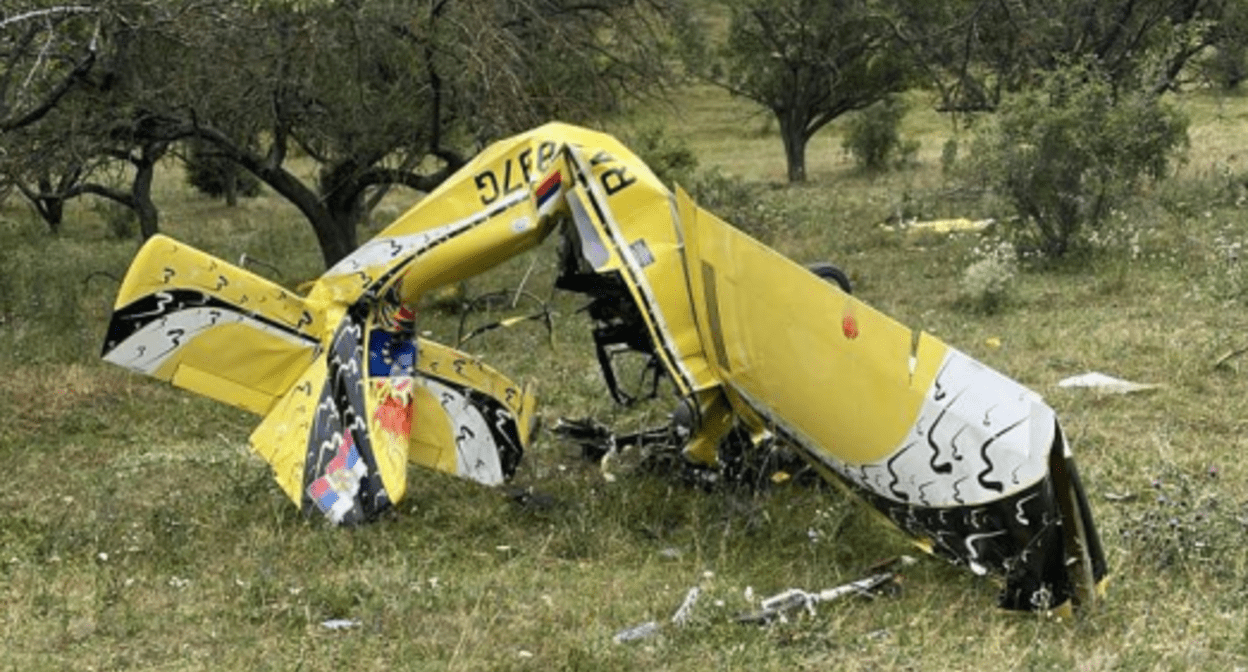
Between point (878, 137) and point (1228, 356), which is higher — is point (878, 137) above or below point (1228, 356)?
below

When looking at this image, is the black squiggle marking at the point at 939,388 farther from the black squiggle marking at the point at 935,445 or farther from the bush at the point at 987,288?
the bush at the point at 987,288

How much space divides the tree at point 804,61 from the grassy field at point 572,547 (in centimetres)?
1548

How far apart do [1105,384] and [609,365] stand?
4.16m

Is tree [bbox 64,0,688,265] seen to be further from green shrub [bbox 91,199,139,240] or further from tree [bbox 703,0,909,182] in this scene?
tree [bbox 703,0,909,182]

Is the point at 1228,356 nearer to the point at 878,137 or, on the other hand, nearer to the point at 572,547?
the point at 572,547

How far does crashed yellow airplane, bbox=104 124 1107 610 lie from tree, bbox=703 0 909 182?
2046 cm

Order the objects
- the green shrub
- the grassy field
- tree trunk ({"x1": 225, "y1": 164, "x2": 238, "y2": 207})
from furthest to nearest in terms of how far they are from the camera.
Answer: tree trunk ({"x1": 225, "y1": 164, "x2": 238, "y2": 207})
the green shrub
the grassy field

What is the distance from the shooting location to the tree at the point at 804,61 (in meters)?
27.2

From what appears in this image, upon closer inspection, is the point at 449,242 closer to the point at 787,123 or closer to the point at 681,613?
the point at 681,613

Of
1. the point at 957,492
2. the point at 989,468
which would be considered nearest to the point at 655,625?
the point at 957,492

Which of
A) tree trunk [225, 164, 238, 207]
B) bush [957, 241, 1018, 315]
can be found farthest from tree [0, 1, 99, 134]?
tree trunk [225, 164, 238, 207]

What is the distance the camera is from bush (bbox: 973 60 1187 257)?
15547 millimetres

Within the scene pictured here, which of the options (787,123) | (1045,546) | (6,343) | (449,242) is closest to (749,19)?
(787,123)

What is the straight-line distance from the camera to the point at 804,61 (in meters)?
28.2
